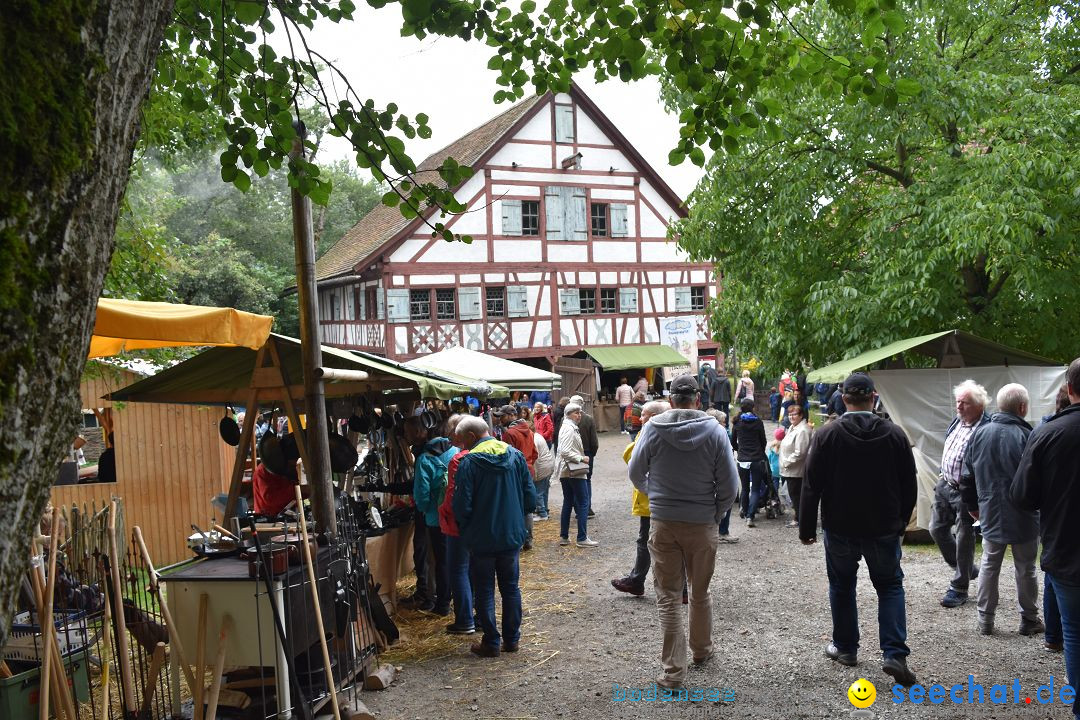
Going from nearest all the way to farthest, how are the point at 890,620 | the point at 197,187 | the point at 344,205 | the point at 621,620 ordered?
the point at 890,620
the point at 621,620
the point at 197,187
the point at 344,205

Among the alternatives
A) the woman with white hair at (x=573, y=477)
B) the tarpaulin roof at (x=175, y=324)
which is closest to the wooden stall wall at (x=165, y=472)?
the woman with white hair at (x=573, y=477)

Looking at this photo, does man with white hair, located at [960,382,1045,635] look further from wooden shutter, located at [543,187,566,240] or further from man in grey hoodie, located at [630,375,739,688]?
wooden shutter, located at [543,187,566,240]

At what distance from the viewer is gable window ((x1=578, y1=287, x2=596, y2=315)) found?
27.5m

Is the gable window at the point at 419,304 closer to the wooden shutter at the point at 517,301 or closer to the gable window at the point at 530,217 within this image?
the wooden shutter at the point at 517,301

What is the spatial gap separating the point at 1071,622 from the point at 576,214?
23885 mm

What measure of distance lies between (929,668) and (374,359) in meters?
4.87

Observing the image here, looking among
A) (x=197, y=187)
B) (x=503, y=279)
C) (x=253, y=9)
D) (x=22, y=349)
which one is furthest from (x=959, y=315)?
(x=197, y=187)

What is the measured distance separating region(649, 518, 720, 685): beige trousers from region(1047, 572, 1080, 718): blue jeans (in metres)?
1.89

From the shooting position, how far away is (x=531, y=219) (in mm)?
26828

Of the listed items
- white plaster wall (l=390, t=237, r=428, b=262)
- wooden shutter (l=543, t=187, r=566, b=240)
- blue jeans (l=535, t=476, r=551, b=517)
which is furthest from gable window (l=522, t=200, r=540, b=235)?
blue jeans (l=535, t=476, r=551, b=517)

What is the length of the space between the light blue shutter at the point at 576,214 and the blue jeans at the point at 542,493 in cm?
Result: 1549

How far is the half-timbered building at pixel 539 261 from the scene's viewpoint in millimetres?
25375

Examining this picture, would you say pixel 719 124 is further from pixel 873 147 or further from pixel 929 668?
pixel 873 147

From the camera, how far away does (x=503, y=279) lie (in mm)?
26328
